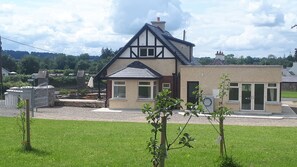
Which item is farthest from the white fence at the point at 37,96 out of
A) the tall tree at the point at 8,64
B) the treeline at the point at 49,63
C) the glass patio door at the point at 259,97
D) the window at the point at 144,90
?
the tall tree at the point at 8,64

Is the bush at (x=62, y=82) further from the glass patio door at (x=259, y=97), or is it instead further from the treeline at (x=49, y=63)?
the glass patio door at (x=259, y=97)

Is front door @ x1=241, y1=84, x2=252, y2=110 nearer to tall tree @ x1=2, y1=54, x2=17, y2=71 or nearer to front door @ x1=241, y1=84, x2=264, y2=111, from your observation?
front door @ x1=241, y1=84, x2=264, y2=111

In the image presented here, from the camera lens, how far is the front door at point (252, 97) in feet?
93.2

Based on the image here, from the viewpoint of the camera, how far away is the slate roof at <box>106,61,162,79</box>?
30222mm

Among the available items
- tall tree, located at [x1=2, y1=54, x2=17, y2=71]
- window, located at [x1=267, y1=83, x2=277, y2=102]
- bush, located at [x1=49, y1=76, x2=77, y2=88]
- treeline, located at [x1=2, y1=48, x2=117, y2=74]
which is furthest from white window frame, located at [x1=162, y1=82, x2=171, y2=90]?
tall tree, located at [x1=2, y1=54, x2=17, y2=71]

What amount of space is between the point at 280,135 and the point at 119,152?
7358mm

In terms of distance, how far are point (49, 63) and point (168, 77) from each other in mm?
84894

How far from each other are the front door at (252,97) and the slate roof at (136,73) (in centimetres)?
603

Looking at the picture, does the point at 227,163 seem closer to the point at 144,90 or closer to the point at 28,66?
the point at 144,90

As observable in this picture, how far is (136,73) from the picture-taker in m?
30.6

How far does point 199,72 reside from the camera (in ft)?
97.1

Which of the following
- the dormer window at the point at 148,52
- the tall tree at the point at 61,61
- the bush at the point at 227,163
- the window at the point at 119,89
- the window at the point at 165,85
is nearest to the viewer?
the bush at the point at 227,163

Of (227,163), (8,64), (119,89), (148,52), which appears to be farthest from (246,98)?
(8,64)

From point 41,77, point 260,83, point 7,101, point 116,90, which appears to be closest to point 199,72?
point 260,83
